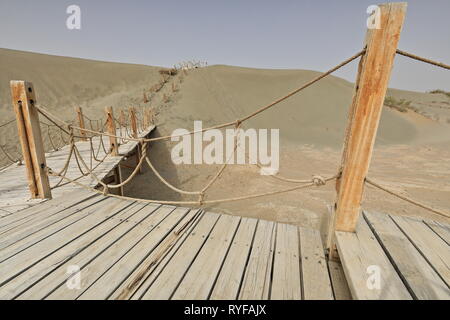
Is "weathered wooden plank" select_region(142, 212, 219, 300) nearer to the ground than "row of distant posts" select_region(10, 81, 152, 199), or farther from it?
nearer to the ground

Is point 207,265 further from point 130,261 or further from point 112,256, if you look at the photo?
point 112,256

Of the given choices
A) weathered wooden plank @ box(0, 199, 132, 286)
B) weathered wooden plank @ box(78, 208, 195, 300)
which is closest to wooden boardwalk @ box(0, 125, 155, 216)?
weathered wooden plank @ box(0, 199, 132, 286)

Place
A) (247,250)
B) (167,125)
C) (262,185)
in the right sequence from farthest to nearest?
1. (167,125)
2. (262,185)
3. (247,250)

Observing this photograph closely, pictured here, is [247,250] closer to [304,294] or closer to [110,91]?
[304,294]

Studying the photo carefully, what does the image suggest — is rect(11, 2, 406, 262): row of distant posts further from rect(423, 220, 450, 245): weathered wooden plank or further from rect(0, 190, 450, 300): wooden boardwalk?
rect(423, 220, 450, 245): weathered wooden plank

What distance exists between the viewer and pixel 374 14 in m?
1.45

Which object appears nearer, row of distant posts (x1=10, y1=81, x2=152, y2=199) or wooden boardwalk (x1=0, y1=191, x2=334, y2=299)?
wooden boardwalk (x1=0, y1=191, x2=334, y2=299)

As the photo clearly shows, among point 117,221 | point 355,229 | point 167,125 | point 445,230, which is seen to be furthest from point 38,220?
point 167,125

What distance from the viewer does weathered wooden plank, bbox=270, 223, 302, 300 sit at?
1433 mm

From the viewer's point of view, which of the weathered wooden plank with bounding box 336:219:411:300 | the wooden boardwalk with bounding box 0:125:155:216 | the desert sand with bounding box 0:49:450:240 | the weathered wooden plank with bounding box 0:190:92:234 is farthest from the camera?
the desert sand with bounding box 0:49:450:240

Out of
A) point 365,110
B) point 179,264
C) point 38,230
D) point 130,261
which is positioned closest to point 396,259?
point 365,110

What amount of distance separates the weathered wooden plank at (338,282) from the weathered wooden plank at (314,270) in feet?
0.22

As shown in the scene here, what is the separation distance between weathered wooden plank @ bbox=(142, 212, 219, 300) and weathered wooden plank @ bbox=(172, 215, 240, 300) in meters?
0.04
